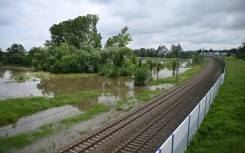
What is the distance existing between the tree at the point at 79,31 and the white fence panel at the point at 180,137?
244 ft

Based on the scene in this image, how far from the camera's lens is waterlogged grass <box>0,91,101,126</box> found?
22484mm

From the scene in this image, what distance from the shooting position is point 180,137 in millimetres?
12016

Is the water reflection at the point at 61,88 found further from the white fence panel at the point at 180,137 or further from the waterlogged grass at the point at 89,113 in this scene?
the white fence panel at the point at 180,137

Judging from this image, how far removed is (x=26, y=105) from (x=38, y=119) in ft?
18.1

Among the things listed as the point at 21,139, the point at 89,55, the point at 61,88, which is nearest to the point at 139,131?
the point at 21,139

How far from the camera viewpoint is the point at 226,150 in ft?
44.0

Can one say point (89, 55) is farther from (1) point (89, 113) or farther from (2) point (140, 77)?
(1) point (89, 113)

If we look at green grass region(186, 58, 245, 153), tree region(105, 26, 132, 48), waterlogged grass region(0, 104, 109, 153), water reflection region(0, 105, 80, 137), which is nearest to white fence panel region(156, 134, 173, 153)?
green grass region(186, 58, 245, 153)

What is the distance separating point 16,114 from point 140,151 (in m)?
15.3

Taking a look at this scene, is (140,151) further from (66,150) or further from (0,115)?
(0,115)

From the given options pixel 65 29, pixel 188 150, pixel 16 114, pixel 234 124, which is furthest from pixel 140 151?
pixel 65 29

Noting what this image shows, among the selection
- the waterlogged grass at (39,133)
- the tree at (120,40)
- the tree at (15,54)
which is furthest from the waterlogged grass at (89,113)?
the tree at (15,54)

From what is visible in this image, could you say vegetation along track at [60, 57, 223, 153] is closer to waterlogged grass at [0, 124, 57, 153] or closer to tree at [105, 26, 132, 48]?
waterlogged grass at [0, 124, 57, 153]

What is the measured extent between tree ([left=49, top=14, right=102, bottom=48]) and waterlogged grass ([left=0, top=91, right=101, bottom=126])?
55.3 meters
